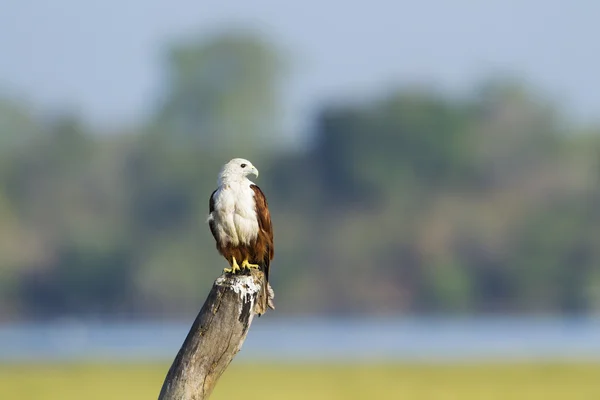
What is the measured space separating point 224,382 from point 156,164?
163 feet

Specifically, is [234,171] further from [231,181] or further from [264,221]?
[264,221]

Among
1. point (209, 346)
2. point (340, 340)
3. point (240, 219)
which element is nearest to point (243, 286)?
point (209, 346)

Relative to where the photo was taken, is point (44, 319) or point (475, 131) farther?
point (475, 131)

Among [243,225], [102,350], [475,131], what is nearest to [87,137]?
[475,131]

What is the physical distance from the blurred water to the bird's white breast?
93.7ft

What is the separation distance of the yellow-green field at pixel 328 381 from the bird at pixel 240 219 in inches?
550

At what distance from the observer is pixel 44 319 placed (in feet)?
232

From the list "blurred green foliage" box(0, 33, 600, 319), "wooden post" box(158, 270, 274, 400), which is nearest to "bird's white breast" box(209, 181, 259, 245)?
"wooden post" box(158, 270, 274, 400)

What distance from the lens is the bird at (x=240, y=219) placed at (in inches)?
395

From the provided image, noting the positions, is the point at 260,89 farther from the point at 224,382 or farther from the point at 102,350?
the point at 224,382

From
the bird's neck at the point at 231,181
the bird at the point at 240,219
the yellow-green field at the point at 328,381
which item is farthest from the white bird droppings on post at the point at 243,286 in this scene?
the yellow-green field at the point at 328,381

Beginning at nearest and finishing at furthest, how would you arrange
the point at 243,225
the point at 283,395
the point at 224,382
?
the point at 243,225 → the point at 283,395 → the point at 224,382

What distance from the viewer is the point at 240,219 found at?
32.9 ft

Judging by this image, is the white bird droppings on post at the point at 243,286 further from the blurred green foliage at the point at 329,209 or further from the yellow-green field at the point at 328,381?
the blurred green foliage at the point at 329,209
